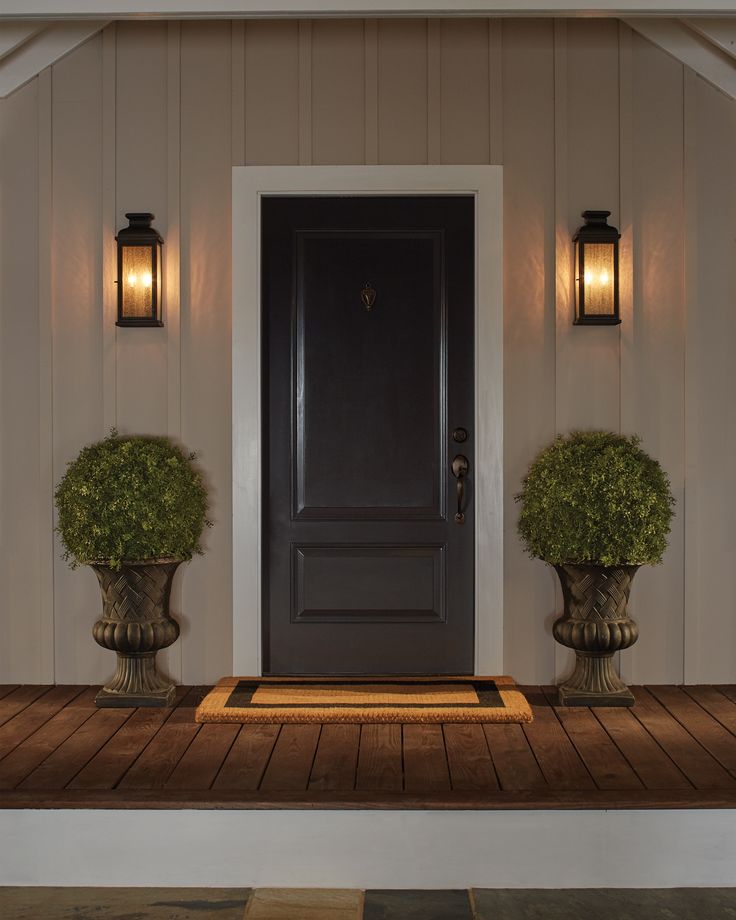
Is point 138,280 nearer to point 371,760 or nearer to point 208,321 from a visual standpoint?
point 208,321

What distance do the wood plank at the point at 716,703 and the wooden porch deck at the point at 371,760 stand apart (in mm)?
11

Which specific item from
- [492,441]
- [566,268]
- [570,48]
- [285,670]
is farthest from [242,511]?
[570,48]

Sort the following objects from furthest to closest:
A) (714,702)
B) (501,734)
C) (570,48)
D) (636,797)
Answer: (570,48) < (714,702) < (501,734) < (636,797)

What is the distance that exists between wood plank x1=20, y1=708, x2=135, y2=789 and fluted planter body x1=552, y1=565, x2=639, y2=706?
1687 millimetres

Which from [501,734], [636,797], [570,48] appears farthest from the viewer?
[570,48]

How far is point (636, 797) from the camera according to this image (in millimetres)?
2656

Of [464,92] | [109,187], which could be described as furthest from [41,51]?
[464,92]

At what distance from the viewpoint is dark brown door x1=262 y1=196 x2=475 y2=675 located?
3.93m

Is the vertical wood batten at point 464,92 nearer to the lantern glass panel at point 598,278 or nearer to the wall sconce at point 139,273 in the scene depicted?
the lantern glass panel at point 598,278

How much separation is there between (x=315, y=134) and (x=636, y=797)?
9.13 feet

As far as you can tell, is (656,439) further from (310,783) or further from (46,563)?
(46,563)

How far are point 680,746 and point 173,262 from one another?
2672 millimetres

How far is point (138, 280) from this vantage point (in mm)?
3840

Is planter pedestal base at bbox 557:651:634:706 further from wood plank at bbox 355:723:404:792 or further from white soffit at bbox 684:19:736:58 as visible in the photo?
white soffit at bbox 684:19:736:58
